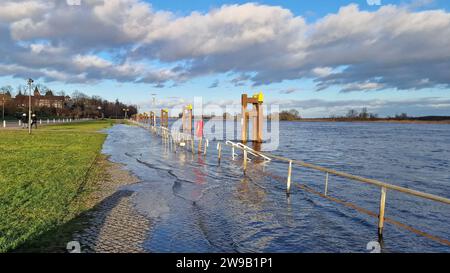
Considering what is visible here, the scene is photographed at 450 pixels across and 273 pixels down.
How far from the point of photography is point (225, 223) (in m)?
7.46

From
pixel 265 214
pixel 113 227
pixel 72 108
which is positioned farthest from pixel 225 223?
pixel 72 108

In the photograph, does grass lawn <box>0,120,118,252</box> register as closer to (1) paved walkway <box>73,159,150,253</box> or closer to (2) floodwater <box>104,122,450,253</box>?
(1) paved walkway <box>73,159,150,253</box>

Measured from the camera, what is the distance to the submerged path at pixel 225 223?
6.11 metres

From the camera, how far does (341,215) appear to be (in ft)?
28.7

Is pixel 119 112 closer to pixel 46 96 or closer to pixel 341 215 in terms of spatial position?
pixel 46 96

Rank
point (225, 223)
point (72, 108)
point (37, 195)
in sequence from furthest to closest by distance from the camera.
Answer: point (72, 108) → point (37, 195) → point (225, 223)

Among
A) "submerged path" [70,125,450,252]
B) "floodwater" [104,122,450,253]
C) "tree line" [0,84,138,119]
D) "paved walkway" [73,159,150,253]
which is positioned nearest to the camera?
"paved walkway" [73,159,150,253]

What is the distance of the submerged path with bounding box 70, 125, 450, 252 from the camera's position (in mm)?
6113

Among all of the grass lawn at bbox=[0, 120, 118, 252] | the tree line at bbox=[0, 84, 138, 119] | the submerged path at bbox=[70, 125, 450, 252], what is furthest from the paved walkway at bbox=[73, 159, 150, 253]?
the tree line at bbox=[0, 84, 138, 119]

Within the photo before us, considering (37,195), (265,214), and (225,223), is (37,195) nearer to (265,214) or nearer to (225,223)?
(225,223)
